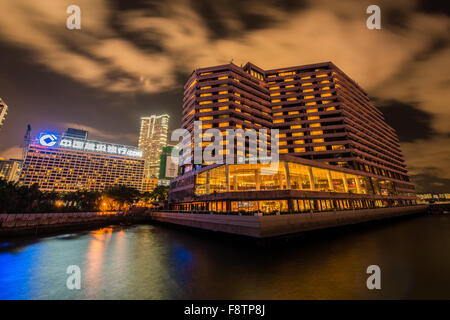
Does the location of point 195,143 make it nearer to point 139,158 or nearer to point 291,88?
point 291,88

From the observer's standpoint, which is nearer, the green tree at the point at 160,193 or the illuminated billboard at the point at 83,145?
the green tree at the point at 160,193

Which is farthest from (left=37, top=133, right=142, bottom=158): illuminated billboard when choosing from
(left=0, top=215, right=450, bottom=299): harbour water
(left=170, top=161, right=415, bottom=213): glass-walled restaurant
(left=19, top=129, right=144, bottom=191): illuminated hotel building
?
(left=0, top=215, right=450, bottom=299): harbour water

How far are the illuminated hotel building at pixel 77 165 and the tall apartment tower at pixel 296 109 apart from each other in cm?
11251

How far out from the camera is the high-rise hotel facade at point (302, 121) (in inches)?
2395

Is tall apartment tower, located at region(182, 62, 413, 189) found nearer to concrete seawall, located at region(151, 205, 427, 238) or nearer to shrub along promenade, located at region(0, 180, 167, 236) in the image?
concrete seawall, located at region(151, 205, 427, 238)

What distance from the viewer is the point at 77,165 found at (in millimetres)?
167125

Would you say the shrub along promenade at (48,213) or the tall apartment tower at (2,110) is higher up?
the tall apartment tower at (2,110)

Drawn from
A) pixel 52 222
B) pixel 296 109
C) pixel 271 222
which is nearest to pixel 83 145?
pixel 52 222

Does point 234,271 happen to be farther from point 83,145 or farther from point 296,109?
point 83,145

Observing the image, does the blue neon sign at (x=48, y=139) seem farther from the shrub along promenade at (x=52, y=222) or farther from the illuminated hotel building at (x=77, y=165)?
the shrub along promenade at (x=52, y=222)

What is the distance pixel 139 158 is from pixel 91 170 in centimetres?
4146

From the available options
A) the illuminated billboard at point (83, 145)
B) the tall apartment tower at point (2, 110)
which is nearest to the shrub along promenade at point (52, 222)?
the illuminated billboard at point (83, 145)

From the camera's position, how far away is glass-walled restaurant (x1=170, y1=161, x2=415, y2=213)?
4038 centimetres

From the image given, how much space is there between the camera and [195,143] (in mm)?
72938
